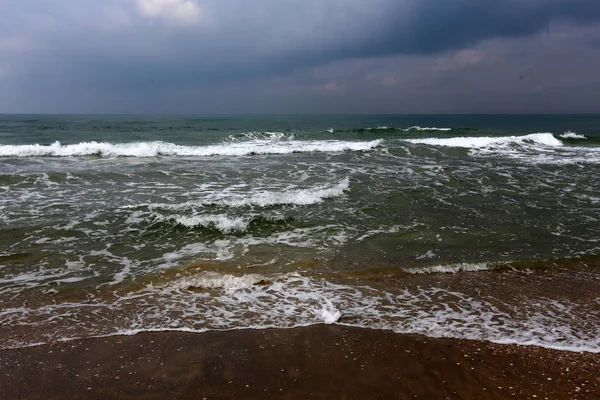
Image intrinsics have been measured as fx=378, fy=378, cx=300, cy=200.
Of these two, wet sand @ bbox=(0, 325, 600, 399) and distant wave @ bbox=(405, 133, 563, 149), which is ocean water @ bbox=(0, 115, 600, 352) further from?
distant wave @ bbox=(405, 133, 563, 149)

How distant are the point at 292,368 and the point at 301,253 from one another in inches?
146

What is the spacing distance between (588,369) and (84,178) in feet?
55.0

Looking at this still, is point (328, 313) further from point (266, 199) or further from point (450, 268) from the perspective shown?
point (266, 199)

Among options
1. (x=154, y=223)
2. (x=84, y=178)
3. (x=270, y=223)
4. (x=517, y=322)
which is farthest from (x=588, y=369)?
(x=84, y=178)

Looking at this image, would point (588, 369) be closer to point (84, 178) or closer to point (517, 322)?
point (517, 322)

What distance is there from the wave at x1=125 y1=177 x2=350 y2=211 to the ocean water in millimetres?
67

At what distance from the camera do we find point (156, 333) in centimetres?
487

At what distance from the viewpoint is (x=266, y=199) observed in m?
11.8

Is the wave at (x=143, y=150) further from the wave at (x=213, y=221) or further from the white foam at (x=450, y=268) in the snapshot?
the white foam at (x=450, y=268)

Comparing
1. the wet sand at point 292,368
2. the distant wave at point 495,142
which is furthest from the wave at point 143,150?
the wet sand at point 292,368

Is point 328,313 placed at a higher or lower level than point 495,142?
lower

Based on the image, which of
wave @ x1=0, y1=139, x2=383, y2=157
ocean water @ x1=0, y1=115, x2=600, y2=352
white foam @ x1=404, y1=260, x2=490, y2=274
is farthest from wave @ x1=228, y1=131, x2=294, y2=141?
white foam @ x1=404, y1=260, x2=490, y2=274

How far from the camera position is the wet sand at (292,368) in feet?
12.3

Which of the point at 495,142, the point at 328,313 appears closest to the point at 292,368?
the point at 328,313
